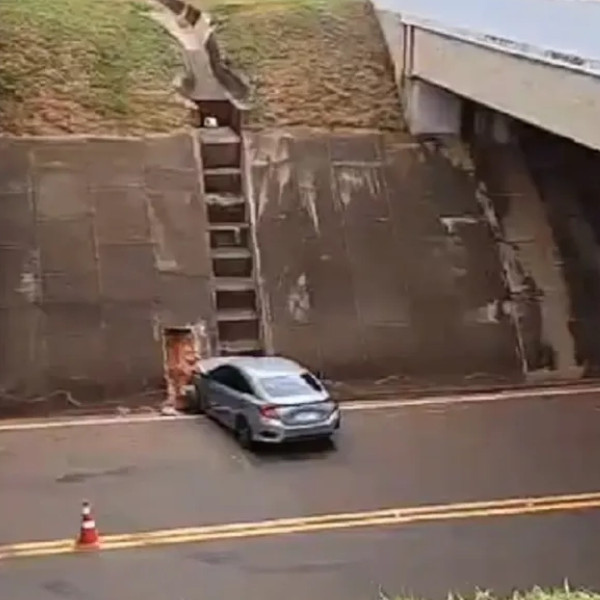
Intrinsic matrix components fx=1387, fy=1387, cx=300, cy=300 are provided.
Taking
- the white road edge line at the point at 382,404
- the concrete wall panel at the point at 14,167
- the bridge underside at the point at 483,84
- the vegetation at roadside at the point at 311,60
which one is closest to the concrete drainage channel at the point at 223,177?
the vegetation at roadside at the point at 311,60

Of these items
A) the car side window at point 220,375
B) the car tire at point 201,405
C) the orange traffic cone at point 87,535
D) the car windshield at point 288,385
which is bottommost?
the orange traffic cone at point 87,535

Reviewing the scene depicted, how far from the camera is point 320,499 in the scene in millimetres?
19641

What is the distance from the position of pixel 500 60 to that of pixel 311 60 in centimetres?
765

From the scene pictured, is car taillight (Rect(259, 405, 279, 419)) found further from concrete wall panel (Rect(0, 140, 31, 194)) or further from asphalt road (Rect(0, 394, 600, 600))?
concrete wall panel (Rect(0, 140, 31, 194))

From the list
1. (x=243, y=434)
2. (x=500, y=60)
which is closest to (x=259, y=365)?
(x=243, y=434)

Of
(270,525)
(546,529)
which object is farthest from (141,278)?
(546,529)

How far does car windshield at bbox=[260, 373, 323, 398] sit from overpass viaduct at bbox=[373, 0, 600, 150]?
578cm

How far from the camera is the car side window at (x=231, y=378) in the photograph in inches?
885

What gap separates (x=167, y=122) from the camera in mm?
29641

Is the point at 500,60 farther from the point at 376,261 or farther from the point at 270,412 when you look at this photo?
the point at 270,412

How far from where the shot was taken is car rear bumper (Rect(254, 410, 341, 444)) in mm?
21531

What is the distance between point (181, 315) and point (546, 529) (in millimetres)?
9684

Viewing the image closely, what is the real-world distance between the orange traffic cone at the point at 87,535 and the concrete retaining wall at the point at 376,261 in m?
8.69

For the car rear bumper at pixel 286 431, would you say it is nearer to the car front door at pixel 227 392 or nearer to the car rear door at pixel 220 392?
the car front door at pixel 227 392
